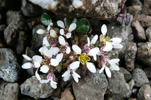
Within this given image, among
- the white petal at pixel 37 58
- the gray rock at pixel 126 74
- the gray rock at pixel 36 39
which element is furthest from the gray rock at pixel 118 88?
the gray rock at pixel 36 39

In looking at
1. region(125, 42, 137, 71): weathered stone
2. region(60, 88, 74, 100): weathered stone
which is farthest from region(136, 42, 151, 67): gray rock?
region(60, 88, 74, 100): weathered stone

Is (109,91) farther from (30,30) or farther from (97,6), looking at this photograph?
(30,30)

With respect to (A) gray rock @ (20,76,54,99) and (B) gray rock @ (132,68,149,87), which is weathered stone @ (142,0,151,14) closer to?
(B) gray rock @ (132,68,149,87)

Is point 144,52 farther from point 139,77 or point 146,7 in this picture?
point 146,7

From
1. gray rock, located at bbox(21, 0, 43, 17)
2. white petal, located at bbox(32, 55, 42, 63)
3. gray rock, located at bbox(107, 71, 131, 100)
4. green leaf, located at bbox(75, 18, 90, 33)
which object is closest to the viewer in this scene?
white petal, located at bbox(32, 55, 42, 63)

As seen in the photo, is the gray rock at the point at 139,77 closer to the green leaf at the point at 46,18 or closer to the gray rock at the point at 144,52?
the gray rock at the point at 144,52
